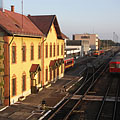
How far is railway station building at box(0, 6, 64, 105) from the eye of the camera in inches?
821

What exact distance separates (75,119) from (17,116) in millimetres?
5016

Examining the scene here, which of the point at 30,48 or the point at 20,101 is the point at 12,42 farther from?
the point at 20,101

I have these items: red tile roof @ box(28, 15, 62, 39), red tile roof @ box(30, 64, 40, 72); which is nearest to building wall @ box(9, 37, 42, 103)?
red tile roof @ box(30, 64, 40, 72)

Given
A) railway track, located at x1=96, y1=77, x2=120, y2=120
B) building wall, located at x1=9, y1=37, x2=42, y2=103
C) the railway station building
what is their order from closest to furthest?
railway track, located at x1=96, y1=77, x2=120, y2=120, the railway station building, building wall, located at x1=9, y1=37, x2=42, y2=103

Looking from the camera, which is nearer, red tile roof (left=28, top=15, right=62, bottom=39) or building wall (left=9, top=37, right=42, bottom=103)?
building wall (left=9, top=37, right=42, bottom=103)

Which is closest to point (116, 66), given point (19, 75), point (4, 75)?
point (19, 75)

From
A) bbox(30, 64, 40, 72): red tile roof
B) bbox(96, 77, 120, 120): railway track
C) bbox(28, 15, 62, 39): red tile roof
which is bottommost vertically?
bbox(96, 77, 120, 120): railway track

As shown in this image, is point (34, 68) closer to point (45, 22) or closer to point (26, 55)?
point (26, 55)

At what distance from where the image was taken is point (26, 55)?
24609mm

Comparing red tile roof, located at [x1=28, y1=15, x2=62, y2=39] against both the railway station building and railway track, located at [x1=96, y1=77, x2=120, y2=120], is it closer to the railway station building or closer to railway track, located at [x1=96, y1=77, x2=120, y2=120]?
the railway station building

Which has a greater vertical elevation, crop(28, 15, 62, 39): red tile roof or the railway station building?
crop(28, 15, 62, 39): red tile roof

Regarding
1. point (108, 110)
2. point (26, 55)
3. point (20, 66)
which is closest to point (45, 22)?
point (26, 55)

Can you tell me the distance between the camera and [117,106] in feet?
68.7

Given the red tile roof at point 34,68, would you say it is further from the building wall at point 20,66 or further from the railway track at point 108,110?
the railway track at point 108,110
